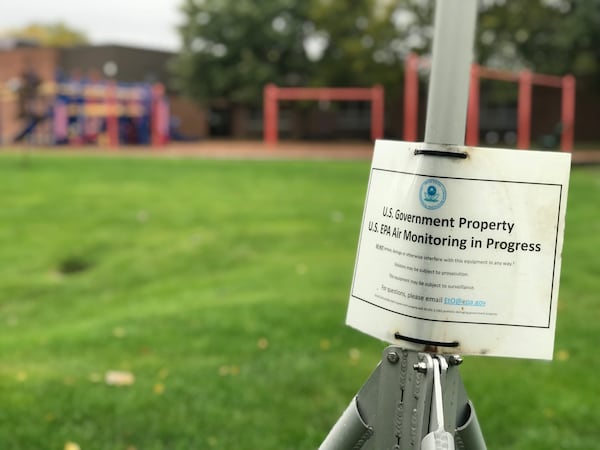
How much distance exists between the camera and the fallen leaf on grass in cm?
401

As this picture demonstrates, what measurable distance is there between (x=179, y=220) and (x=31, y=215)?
173cm

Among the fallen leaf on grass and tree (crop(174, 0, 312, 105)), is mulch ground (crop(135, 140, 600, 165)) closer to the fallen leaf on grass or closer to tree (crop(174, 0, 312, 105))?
tree (crop(174, 0, 312, 105))

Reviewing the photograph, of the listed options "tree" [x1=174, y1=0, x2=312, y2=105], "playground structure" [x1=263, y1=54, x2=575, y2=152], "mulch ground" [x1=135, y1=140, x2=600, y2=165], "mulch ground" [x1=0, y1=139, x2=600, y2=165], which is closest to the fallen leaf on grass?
"playground structure" [x1=263, y1=54, x2=575, y2=152]

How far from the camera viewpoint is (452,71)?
1.62 meters

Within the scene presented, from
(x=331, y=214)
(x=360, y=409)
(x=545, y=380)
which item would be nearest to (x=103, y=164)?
(x=331, y=214)

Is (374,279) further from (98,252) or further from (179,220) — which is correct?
(179,220)

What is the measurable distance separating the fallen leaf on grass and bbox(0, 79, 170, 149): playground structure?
20.1 meters

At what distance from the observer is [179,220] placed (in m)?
8.96

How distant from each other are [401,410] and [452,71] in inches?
27.1

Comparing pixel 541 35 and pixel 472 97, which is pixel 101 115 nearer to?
pixel 472 97

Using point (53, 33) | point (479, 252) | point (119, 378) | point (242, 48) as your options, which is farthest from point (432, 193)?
point (53, 33)

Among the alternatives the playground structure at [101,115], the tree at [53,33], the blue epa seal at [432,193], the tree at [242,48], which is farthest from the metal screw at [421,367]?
the tree at [53,33]

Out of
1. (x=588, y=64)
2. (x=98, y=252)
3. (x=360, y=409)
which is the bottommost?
(x=98, y=252)

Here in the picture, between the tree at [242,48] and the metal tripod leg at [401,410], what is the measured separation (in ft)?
105
